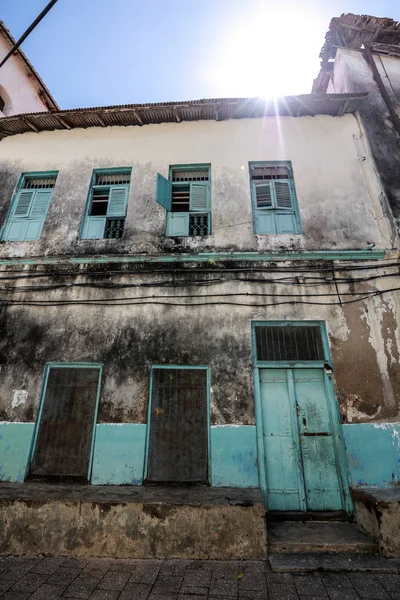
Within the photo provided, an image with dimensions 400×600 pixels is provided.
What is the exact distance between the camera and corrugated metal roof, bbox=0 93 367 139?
301 inches

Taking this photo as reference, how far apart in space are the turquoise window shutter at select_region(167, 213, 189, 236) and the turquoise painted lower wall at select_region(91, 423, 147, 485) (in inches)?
160

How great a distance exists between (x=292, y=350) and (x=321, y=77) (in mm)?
8798

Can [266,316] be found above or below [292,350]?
above

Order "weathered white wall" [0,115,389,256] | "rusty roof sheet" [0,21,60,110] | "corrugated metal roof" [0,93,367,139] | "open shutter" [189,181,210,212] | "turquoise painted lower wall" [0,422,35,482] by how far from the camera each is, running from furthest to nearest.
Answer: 1. "rusty roof sheet" [0,21,60,110]
2. "corrugated metal roof" [0,93,367,139]
3. "open shutter" [189,181,210,212]
4. "weathered white wall" [0,115,389,256]
5. "turquoise painted lower wall" [0,422,35,482]

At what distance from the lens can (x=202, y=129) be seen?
8.07 m

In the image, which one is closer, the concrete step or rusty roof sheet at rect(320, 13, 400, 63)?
the concrete step

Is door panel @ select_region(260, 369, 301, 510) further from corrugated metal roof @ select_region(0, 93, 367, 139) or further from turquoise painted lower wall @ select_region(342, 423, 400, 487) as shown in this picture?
corrugated metal roof @ select_region(0, 93, 367, 139)

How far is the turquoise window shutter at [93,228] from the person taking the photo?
7.31m

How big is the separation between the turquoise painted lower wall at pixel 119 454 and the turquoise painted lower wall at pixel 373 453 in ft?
11.6

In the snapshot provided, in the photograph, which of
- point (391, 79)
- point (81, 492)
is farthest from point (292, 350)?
point (391, 79)

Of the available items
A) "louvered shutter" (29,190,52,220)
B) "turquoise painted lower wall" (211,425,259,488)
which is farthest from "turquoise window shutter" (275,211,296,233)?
"louvered shutter" (29,190,52,220)

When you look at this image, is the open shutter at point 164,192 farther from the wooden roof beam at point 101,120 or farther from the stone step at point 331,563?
the stone step at point 331,563

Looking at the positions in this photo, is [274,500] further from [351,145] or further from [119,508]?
[351,145]

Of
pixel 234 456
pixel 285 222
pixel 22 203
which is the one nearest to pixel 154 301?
pixel 234 456
